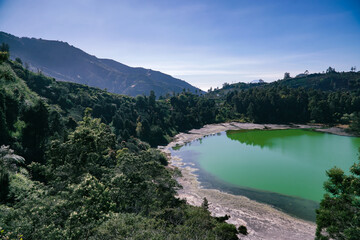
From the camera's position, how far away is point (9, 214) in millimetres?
12211

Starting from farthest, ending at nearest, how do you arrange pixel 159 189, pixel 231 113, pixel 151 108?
pixel 231 113, pixel 151 108, pixel 159 189

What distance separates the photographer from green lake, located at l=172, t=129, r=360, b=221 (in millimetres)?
36625

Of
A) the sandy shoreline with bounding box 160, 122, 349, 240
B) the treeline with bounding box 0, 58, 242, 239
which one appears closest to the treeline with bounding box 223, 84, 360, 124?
the sandy shoreline with bounding box 160, 122, 349, 240

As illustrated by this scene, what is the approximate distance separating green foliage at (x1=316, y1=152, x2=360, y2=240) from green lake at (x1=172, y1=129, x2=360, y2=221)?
45.7 feet

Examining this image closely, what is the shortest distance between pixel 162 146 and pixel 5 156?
57.5 m

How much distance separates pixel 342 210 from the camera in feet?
56.1

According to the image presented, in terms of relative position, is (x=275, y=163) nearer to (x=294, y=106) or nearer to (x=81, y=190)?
(x=81, y=190)

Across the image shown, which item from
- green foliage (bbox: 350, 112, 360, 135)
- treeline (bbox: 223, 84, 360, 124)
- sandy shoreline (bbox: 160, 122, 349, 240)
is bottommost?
sandy shoreline (bbox: 160, 122, 349, 240)

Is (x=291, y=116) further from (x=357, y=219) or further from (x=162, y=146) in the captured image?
(x=357, y=219)

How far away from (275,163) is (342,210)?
126ft

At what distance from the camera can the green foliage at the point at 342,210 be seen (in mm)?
15370

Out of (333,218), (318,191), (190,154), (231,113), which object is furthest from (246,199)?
(231,113)

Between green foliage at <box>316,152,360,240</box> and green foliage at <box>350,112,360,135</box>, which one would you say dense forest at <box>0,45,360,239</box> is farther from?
green foliage at <box>350,112,360,135</box>

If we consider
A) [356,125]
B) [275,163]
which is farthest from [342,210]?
[356,125]
